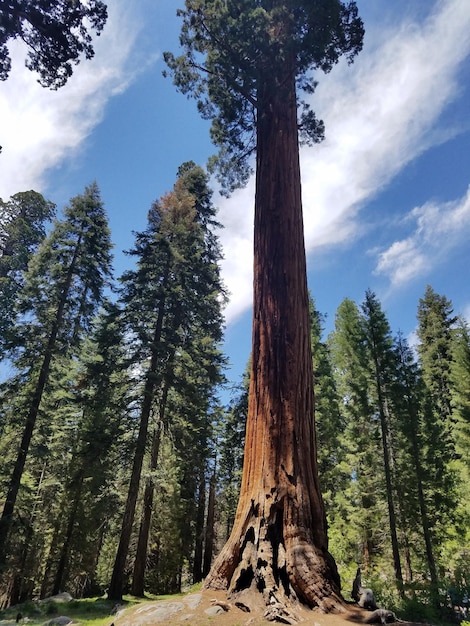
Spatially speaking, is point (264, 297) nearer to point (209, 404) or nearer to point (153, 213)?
point (153, 213)

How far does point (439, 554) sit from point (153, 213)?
22.3 m

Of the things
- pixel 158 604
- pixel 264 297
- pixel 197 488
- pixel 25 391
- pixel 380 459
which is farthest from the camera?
pixel 380 459

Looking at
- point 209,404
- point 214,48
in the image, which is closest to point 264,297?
point 214,48

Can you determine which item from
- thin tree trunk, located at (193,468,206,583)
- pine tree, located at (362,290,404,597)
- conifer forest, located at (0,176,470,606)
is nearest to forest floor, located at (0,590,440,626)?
conifer forest, located at (0,176,470,606)

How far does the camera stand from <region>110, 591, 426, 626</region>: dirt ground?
A: 3410mm

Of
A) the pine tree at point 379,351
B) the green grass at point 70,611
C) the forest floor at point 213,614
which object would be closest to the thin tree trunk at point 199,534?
the green grass at point 70,611

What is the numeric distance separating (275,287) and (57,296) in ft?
46.3

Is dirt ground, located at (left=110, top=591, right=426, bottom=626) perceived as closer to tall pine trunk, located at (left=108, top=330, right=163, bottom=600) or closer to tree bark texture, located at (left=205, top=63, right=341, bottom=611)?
tree bark texture, located at (left=205, top=63, right=341, bottom=611)

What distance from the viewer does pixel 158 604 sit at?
4043mm

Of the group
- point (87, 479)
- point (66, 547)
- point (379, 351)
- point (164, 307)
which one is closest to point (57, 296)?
point (164, 307)

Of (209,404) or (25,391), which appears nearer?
(25,391)

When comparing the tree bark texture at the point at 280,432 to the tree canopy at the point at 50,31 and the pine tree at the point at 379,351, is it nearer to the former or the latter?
the tree canopy at the point at 50,31

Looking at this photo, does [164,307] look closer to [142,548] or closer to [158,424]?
[158,424]

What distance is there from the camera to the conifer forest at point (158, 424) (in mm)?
14609
